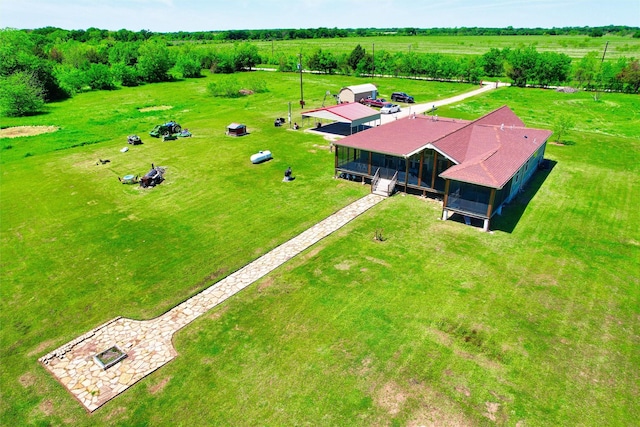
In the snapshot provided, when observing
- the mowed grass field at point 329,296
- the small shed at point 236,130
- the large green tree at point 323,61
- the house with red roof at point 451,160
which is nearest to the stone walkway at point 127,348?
the mowed grass field at point 329,296

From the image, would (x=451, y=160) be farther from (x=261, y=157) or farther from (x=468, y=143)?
(x=261, y=157)

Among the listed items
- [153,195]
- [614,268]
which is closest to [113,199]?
[153,195]

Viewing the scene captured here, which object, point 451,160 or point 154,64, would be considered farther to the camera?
point 154,64

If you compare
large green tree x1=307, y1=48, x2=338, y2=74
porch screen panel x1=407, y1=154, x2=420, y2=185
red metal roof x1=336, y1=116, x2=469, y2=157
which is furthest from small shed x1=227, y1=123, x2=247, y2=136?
large green tree x1=307, y1=48, x2=338, y2=74

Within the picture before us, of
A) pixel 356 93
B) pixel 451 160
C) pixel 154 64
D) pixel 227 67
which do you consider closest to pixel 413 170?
pixel 451 160

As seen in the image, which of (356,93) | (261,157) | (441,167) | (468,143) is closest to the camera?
(441,167)

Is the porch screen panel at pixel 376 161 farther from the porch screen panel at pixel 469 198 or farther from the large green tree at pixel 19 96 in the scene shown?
the large green tree at pixel 19 96
